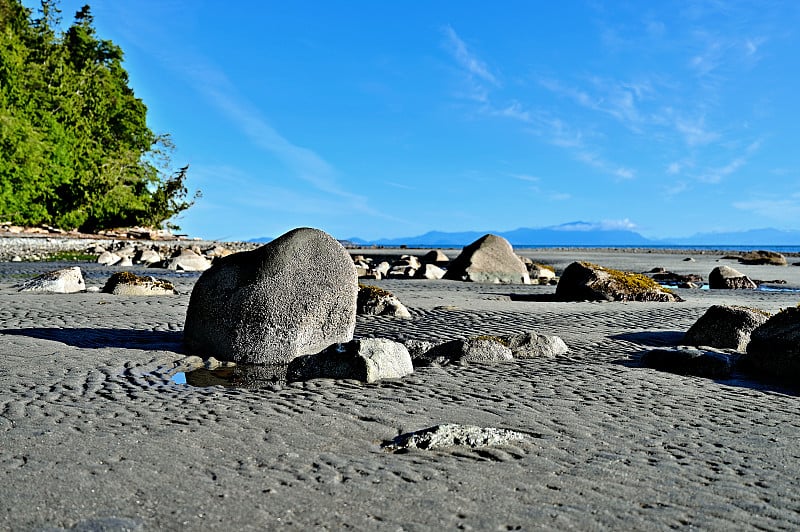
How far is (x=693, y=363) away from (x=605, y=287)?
665 centimetres

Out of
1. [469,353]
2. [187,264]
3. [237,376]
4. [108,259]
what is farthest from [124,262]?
[469,353]

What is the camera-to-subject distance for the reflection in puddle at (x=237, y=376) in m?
6.00

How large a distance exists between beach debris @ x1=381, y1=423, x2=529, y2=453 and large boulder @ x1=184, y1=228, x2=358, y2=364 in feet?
9.76

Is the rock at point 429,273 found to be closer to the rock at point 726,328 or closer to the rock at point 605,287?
the rock at point 605,287

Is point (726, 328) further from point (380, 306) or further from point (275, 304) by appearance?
point (275, 304)

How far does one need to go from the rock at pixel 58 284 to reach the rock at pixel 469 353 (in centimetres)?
829

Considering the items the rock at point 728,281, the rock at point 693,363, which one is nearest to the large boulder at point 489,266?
the rock at point 728,281

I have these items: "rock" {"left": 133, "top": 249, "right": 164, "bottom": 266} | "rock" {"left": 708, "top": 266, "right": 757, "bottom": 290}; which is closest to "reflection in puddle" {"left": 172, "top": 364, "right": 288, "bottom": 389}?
"rock" {"left": 708, "top": 266, "right": 757, "bottom": 290}

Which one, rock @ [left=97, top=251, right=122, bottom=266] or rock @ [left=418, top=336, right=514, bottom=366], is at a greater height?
rock @ [left=97, top=251, right=122, bottom=266]

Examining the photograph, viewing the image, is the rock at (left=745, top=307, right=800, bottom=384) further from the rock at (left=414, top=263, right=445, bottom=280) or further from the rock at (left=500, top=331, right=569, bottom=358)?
the rock at (left=414, top=263, right=445, bottom=280)

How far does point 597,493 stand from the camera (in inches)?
132

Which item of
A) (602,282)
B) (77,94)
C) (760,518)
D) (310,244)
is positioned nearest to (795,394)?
(760,518)

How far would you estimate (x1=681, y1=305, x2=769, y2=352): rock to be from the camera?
7715mm

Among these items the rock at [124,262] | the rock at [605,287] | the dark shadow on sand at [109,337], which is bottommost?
the dark shadow on sand at [109,337]
